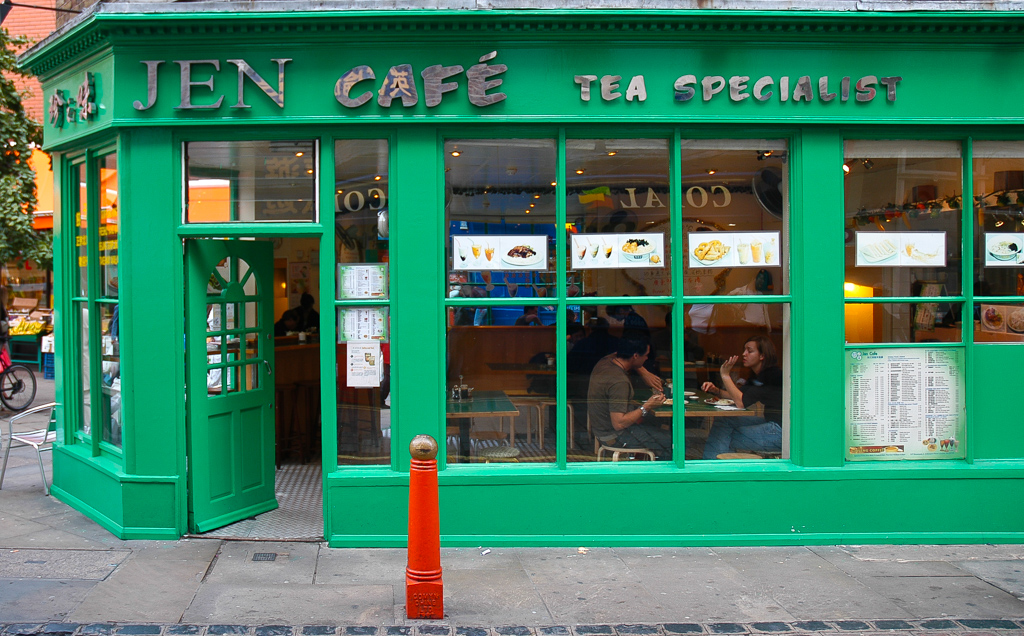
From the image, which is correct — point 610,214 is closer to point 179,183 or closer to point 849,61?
point 849,61

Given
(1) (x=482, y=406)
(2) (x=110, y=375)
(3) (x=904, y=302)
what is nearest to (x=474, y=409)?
(1) (x=482, y=406)

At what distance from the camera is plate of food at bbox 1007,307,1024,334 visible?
22.1ft

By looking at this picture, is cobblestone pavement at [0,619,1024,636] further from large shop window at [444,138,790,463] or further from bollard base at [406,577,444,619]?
large shop window at [444,138,790,463]

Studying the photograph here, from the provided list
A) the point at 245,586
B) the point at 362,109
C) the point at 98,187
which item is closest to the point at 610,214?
the point at 362,109

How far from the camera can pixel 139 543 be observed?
6.45 m

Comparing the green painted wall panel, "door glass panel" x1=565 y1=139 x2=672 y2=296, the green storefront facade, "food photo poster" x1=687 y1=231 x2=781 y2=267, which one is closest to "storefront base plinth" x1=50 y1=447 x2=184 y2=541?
the green storefront facade

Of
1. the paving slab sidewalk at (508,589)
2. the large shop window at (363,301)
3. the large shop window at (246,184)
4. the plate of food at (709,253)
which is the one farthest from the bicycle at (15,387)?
the plate of food at (709,253)

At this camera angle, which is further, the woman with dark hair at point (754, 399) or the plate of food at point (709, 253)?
the woman with dark hair at point (754, 399)

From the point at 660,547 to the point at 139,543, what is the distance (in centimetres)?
426

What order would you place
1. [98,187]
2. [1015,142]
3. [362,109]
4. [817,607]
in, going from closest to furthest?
[817,607] < [362,109] < [1015,142] < [98,187]

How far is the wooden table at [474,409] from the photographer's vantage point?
21.8 feet

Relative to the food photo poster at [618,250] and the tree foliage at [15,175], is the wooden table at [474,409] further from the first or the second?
the tree foliage at [15,175]

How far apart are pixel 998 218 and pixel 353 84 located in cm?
560

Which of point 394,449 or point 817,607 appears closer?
point 817,607
